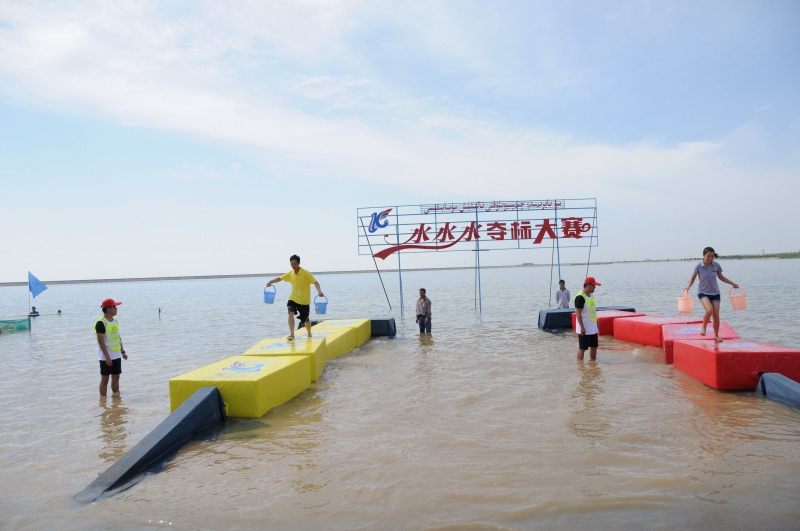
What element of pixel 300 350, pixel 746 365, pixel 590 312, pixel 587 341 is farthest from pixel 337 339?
pixel 746 365

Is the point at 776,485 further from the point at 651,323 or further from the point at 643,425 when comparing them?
the point at 651,323

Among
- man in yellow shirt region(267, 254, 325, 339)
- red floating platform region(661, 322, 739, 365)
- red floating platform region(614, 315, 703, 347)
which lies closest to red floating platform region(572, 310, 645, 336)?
red floating platform region(614, 315, 703, 347)

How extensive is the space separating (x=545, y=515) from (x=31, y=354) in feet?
56.5

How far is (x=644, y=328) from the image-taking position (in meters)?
13.2

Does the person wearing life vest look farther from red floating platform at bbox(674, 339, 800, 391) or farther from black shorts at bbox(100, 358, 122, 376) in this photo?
black shorts at bbox(100, 358, 122, 376)

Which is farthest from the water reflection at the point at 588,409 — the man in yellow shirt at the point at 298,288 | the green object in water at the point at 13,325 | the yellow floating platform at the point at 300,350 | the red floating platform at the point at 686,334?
the green object in water at the point at 13,325

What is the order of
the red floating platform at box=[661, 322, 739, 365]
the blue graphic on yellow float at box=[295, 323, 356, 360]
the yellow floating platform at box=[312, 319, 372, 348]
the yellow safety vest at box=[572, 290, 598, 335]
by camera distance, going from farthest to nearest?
the yellow floating platform at box=[312, 319, 372, 348], the blue graphic on yellow float at box=[295, 323, 356, 360], the yellow safety vest at box=[572, 290, 598, 335], the red floating platform at box=[661, 322, 739, 365]

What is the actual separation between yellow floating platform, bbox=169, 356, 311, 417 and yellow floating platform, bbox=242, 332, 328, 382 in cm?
85

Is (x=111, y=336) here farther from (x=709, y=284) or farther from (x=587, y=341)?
(x=709, y=284)

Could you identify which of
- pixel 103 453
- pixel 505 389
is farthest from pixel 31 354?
pixel 505 389

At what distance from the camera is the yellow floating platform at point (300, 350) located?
30.8 feet

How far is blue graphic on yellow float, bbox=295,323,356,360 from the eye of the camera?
39.7 feet

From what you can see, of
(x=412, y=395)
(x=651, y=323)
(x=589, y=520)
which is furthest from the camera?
(x=651, y=323)

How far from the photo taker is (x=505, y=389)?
8.67 metres
